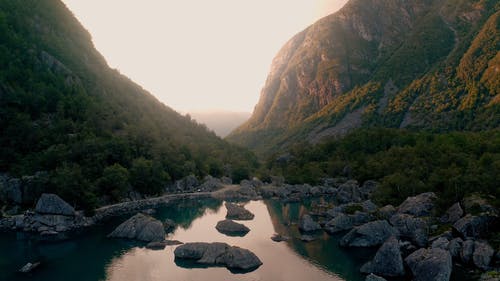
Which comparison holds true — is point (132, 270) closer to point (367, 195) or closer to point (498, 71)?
point (367, 195)

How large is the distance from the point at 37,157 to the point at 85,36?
103 metres

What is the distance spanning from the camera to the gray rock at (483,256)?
4891cm

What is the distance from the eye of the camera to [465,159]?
89875mm

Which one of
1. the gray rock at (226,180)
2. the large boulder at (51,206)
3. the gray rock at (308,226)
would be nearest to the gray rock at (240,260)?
the gray rock at (308,226)

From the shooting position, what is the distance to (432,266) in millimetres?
46281

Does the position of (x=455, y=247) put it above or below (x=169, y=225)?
below

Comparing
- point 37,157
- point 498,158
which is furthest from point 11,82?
point 498,158

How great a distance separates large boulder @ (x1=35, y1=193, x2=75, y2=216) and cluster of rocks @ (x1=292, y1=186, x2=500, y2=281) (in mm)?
44385

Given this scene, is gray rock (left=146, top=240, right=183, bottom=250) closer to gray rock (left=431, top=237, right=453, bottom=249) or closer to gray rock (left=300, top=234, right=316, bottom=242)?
gray rock (left=300, top=234, right=316, bottom=242)

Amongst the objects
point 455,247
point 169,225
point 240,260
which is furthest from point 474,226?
point 169,225

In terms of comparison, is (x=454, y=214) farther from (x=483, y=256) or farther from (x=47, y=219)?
(x=47, y=219)

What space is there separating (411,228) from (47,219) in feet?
209

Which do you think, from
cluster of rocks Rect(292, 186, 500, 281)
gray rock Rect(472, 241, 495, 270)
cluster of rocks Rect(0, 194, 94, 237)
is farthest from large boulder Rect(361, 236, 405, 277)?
cluster of rocks Rect(0, 194, 94, 237)

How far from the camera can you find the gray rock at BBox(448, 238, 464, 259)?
173ft
